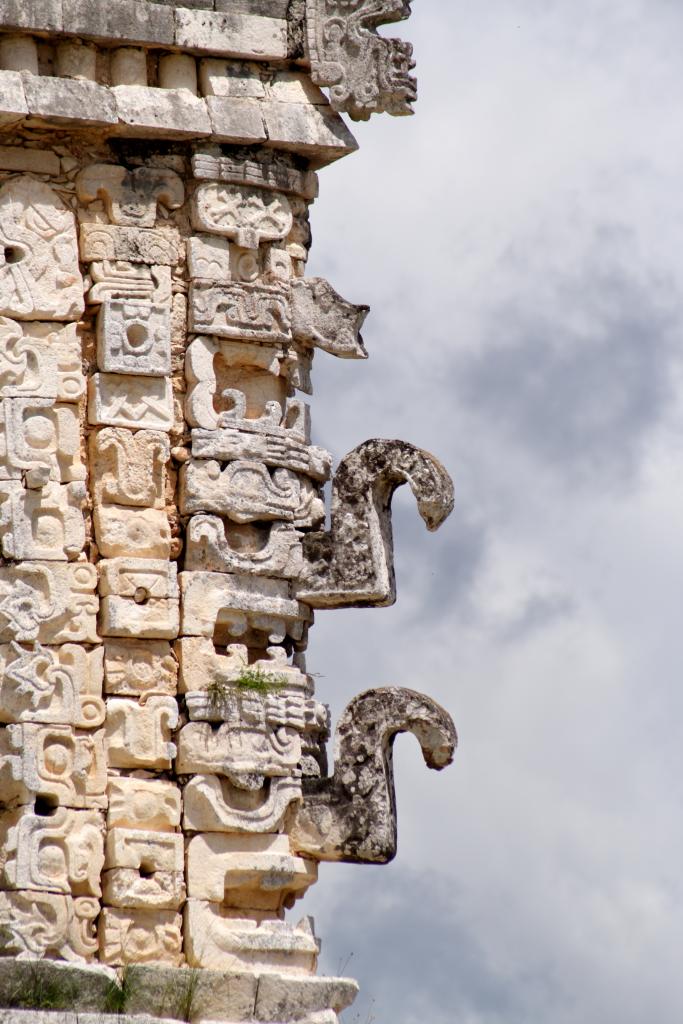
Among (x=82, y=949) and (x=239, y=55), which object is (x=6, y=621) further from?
(x=239, y=55)

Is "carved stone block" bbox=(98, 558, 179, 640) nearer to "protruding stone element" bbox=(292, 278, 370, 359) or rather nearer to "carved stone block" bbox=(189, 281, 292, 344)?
"carved stone block" bbox=(189, 281, 292, 344)

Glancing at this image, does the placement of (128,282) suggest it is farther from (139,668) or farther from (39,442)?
(139,668)

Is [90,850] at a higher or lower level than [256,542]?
lower

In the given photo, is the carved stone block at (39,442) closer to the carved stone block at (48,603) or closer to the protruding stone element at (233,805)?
the carved stone block at (48,603)

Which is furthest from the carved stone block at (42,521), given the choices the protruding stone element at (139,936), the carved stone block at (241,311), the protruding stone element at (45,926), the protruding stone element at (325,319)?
the protruding stone element at (139,936)

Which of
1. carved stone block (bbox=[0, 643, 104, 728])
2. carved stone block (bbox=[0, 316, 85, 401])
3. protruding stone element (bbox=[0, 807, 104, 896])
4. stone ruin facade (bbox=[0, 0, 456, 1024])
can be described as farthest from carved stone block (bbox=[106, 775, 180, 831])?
carved stone block (bbox=[0, 316, 85, 401])

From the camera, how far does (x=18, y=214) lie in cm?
1616

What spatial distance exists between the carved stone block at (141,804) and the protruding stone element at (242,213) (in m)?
2.99

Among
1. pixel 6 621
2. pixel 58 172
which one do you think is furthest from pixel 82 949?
pixel 58 172

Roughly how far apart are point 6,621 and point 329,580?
1.90m

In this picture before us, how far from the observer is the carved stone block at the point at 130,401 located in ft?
53.1

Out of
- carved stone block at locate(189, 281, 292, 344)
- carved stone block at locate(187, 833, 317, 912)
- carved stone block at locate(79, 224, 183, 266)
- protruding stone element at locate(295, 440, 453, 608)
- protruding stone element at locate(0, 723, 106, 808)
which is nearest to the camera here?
protruding stone element at locate(0, 723, 106, 808)

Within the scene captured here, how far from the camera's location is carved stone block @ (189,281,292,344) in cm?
1647

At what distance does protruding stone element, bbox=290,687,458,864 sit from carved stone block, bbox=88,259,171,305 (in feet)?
7.98
